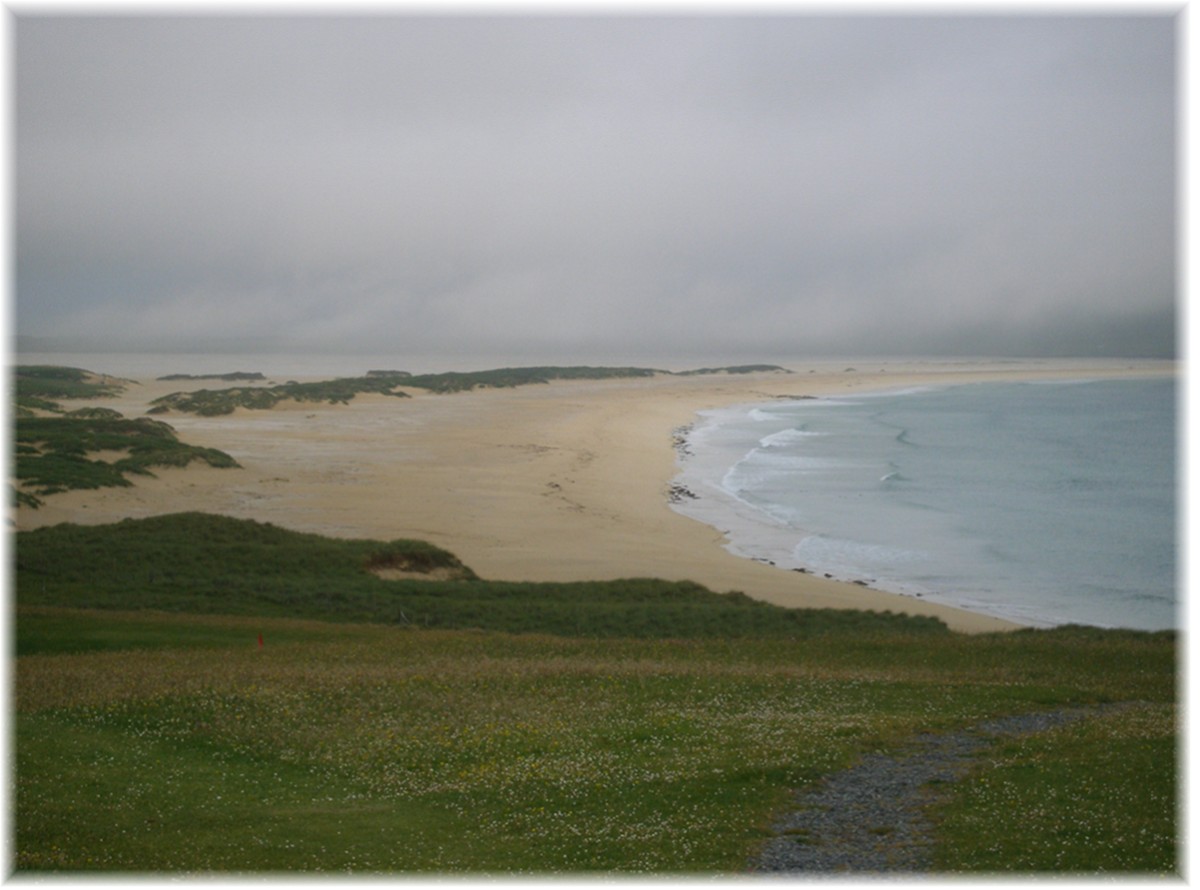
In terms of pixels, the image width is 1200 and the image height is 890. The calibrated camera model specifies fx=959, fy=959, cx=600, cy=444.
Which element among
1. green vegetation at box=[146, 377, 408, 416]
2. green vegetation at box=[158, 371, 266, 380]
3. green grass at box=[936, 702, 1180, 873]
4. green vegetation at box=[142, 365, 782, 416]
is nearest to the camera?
green grass at box=[936, 702, 1180, 873]

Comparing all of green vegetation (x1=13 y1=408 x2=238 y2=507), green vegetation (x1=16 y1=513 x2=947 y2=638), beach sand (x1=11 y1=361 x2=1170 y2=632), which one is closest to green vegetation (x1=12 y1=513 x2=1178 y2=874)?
green vegetation (x1=16 y1=513 x2=947 y2=638)

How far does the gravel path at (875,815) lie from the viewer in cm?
1204

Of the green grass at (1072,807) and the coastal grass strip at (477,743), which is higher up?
the green grass at (1072,807)

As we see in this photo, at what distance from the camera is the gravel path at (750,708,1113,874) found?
12039 mm

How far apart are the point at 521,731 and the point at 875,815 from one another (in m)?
7.17

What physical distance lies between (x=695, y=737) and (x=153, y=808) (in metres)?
9.10

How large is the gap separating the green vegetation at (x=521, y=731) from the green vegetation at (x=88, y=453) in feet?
74.2

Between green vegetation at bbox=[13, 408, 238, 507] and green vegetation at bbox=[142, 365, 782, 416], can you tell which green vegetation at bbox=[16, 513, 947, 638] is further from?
green vegetation at bbox=[142, 365, 782, 416]

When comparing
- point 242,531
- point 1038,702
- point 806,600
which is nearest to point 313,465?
point 242,531

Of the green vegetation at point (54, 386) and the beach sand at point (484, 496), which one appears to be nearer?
the beach sand at point (484, 496)

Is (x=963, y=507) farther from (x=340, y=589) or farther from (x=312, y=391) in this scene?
(x=312, y=391)

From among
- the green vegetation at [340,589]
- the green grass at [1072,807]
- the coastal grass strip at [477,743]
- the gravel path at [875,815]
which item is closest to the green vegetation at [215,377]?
the green vegetation at [340,589]

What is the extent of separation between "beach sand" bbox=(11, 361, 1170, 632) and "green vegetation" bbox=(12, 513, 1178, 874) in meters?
7.38

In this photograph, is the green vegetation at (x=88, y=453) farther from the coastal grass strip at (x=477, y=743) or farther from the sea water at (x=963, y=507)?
the sea water at (x=963, y=507)
